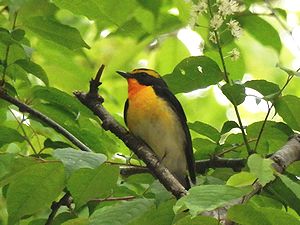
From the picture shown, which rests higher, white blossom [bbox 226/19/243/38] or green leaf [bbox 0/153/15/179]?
white blossom [bbox 226/19/243/38]

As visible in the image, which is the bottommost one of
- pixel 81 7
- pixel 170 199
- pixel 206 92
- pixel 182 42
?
pixel 206 92

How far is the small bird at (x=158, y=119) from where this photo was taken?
3836 mm

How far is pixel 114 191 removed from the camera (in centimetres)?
264

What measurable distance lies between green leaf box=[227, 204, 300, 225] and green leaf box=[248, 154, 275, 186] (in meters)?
0.08

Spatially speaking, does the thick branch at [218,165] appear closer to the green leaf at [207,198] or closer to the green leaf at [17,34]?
the green leaf at [17,34]

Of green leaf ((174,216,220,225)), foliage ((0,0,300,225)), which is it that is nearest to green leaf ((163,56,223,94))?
foliage ((0,0,300,225))

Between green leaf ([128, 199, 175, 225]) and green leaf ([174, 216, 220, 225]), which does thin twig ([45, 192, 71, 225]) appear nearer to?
green leaf ([128, 199, 175, 225])

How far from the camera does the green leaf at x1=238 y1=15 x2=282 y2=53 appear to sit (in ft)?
9.61

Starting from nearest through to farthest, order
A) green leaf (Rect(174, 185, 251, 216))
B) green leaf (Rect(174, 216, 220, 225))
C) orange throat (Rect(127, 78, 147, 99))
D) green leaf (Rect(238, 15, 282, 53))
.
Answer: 1. green leaf (Rect(174, 185, 251, 216))
2. green leaf (Rect(174, 216, 220, 225))
3. green leaf (Rect(238, 15, 282, 53))
4. orange throat (Rect(127, 78, 147, 99))

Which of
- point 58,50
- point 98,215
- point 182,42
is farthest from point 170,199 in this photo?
point 182,42

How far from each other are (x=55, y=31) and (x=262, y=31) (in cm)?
85

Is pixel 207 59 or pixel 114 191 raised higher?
pixel 207 59

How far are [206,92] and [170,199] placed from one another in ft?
8.70

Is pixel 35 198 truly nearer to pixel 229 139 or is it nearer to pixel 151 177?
pixel 151 177
